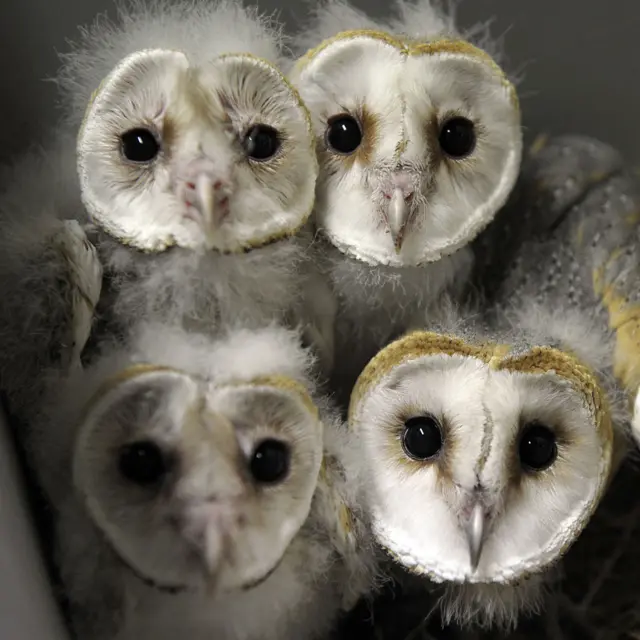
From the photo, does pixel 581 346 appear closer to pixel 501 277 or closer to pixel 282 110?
pixel 501 277

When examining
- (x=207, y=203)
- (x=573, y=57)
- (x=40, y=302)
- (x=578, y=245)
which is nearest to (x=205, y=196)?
(x=207, y=203)

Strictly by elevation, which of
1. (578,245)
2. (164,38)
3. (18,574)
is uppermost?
(164,38)

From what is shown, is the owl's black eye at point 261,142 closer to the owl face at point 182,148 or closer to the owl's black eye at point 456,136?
the owl face at point 182,148

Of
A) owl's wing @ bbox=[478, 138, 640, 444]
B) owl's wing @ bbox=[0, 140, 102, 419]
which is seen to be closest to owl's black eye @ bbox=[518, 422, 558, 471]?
owl's wing @ bbox=[478, 138, 640, 444]

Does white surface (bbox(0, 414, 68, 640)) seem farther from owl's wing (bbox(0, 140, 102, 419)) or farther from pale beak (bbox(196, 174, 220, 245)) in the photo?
pale beak (bbox(196, 174, 220, 245))

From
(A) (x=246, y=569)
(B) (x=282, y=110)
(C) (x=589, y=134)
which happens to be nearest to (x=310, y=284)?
(B) (x=282, y=110)

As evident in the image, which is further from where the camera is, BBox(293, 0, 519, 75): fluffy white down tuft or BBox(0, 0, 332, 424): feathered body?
BBox(293, 0, 519, 75): fluffy white down tuft

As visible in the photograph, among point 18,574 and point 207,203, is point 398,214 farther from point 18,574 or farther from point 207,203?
point 18,574
